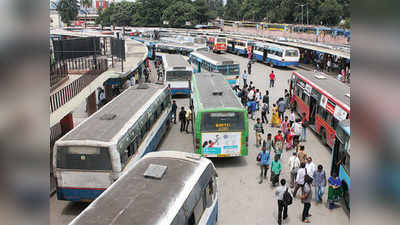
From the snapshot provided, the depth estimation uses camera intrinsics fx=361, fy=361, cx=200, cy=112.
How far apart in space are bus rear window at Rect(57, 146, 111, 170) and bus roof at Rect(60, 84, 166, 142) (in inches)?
12.2

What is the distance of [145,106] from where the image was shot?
1281 cm

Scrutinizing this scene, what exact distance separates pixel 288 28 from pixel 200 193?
57175 mm

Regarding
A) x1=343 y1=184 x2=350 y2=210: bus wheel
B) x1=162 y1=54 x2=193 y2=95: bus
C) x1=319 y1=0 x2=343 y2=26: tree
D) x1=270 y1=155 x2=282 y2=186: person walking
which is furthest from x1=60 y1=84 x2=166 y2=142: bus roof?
x1=319 y1=0 x2=343 y2=26: tree

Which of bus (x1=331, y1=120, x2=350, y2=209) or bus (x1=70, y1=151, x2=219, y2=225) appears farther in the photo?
bus (x1=331, y1=120, x2=350, y2=209)

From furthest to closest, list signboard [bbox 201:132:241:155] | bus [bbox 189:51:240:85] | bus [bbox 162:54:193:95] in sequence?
bus [bbox 189:51:240:85], bus [bbox 162:54:193:95], signboard [bbox 201:132:241:155]

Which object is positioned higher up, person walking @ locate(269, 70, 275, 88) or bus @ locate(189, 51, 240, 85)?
bus @ locate(189, 51, 240, 85)

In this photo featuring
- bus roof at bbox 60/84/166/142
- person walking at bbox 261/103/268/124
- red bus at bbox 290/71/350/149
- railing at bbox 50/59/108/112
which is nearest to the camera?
bus roof at bbox 60/84/166/142

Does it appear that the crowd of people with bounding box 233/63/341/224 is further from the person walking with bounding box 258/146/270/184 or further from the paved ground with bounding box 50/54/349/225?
the paved ground with bounding box 50/54/349/225

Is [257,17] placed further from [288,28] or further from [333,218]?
[333,218]

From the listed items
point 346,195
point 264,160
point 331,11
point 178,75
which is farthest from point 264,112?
point 331,11

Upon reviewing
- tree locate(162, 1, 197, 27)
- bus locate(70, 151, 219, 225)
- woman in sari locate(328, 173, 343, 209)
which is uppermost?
tree locate(162, 1, 197, 27)

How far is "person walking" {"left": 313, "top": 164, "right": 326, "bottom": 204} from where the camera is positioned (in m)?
9.38

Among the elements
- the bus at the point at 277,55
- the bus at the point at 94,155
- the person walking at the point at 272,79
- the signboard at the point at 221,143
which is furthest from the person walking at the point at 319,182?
the bus at the point at 277,55
